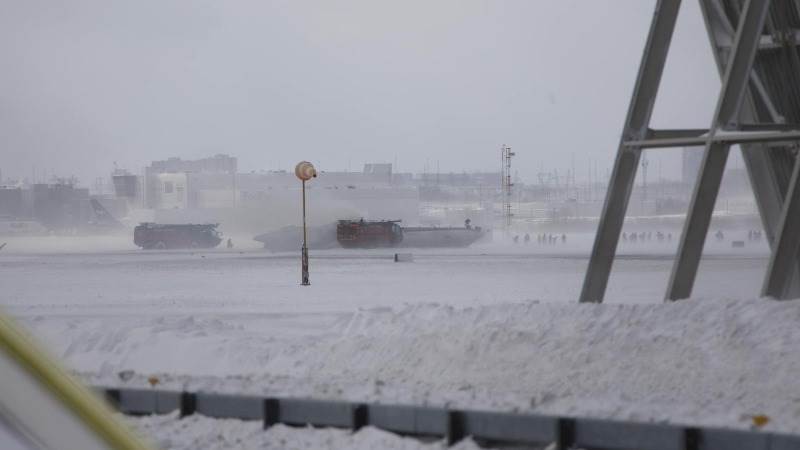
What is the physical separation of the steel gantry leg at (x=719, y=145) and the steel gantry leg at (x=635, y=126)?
1.25 metres

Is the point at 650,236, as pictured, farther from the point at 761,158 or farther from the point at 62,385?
the point at 62,385

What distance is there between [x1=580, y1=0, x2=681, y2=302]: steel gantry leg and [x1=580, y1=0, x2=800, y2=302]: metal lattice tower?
1cm

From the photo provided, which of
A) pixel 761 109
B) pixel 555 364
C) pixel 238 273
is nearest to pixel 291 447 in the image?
pixel 555 364

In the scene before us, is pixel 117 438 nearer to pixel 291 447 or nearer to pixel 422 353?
pixel 291 447

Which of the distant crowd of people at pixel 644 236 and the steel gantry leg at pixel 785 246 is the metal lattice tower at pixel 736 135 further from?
the distant crowd of people at pixel 644 236

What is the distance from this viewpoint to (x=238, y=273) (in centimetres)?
3297

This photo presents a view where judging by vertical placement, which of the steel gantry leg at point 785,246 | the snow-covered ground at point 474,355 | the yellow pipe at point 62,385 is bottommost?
the snow-covered ground at point 474,355

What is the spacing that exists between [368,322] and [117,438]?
1500cm

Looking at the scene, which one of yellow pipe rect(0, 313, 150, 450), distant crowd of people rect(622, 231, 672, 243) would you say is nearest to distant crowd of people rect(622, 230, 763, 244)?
distant crowd of people rect(622, 231, 672, 243)

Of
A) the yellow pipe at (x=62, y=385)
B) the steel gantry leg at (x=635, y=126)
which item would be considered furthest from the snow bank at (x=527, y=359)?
the yellow pipe at (x=62, y=385)

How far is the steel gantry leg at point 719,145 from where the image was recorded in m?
13.6

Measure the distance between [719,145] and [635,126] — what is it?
1.49 m

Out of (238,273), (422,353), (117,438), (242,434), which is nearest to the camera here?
(117,438)

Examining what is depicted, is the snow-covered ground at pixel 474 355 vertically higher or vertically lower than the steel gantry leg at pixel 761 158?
lower
